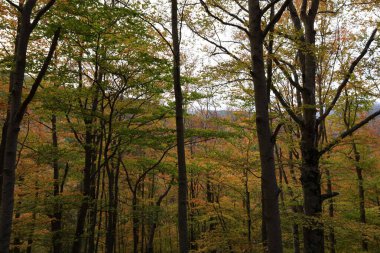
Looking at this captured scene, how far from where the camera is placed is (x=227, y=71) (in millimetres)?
6672

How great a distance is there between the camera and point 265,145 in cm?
360

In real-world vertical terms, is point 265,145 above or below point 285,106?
below

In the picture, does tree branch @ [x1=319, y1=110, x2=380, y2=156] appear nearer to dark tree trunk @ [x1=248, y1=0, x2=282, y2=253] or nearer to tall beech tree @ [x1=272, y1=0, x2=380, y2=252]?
tall beech tree @ [x1=272, y1=0, x2=380, y2=252]

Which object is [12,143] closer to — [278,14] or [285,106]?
[278,14]

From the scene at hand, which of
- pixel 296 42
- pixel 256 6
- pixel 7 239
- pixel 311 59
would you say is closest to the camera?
Result: pixel 7 239

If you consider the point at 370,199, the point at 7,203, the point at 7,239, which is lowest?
the point at 370,199

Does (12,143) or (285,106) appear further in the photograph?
(285,106)

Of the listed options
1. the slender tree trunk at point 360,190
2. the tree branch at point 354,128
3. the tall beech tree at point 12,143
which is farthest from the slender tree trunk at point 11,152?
the slender tree trunk at point 360,190

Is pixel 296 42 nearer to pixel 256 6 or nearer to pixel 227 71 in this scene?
pixel 227 71

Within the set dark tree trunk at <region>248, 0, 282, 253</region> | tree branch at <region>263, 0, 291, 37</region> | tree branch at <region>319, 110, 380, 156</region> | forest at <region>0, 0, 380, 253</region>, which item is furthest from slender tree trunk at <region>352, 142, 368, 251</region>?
tree branch at <region>263, 0, 291, 37</region>

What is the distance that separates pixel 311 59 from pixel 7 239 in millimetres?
7224

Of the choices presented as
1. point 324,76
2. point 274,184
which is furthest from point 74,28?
point 324,76

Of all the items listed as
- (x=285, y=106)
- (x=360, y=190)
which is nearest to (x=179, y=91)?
(x=285, y=106)

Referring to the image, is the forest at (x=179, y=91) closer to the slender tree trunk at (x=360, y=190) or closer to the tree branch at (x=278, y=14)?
the tree branch at (x=278, y=14)
